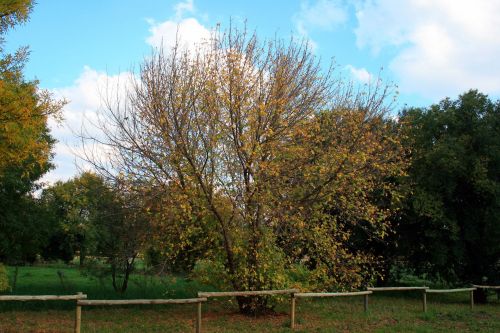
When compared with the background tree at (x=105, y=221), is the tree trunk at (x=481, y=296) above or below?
below

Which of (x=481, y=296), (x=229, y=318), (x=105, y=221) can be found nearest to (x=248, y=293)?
(x=229, y=318)

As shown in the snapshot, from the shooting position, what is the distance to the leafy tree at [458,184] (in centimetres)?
1798

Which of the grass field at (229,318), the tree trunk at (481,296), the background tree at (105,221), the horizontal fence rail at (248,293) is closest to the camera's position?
the horizontal fence rail at (248,293)

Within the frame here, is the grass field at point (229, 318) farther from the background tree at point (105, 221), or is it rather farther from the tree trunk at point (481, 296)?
the tree trunk at point (481, 296)

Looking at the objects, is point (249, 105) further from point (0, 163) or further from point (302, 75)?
point (0, 163)

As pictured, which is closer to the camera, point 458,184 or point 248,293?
point 248,293

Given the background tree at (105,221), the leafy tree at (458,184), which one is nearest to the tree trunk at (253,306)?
Result: the background tree at (105,221)

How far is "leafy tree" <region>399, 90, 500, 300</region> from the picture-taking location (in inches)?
708

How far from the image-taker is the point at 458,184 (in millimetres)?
19031

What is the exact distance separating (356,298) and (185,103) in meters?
12.3

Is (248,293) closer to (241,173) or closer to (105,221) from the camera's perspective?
(241,173)

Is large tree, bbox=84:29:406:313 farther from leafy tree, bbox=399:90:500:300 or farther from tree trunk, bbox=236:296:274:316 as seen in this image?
leafy tree, bbox=399:90:500:300

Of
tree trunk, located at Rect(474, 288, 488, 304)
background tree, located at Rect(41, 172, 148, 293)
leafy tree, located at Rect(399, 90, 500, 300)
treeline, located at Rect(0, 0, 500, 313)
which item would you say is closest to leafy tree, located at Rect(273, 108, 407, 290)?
treeline, located at Rect(0, 0, 500, 313)

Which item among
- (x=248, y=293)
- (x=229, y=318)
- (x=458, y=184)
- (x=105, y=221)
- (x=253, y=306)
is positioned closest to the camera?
(x=248, y=293)
